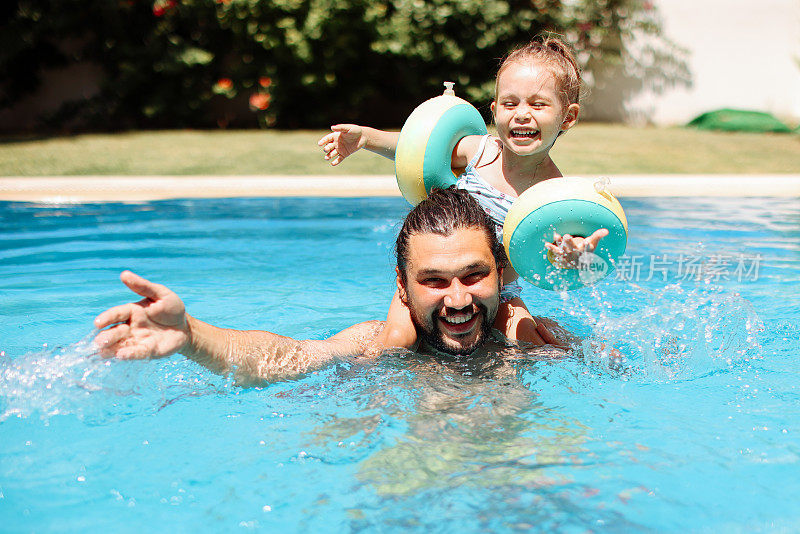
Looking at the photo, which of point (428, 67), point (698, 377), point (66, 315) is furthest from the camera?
point (428, 67)

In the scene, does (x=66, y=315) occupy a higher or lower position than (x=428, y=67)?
lower

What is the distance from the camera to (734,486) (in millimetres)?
2701

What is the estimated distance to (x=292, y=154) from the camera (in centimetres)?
1050

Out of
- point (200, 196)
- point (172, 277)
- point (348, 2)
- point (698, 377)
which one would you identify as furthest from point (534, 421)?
point (348, 2)

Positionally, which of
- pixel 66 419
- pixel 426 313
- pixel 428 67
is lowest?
pixel 66 419

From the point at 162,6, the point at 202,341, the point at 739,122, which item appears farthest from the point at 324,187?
the point at 739,122

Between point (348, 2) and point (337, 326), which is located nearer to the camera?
point (337, 326)

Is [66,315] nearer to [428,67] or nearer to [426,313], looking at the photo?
[426,313]

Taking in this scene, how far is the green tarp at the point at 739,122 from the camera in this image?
13383 millimetres

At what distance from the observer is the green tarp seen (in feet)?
43.9

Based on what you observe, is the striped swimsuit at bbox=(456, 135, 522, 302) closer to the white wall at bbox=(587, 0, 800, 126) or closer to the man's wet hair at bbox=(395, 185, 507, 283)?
the man's wet hair at bbox=(395, 185, 507, 283)

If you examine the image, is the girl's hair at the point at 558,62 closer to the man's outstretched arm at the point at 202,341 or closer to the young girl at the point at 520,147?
the young girl at the point at 520,147

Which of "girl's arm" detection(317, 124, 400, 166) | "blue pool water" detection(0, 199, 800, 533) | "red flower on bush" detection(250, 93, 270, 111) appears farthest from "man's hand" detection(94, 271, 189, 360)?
"red flower on bush" detection(250, 93, 270, 111)

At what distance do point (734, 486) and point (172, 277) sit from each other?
429 centimetres
